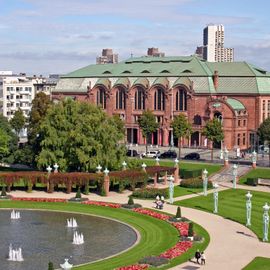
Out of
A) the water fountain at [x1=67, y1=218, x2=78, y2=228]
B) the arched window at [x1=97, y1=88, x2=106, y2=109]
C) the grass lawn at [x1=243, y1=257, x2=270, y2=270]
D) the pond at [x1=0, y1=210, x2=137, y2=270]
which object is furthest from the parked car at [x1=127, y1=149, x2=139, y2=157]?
the grass lawn at [x1=243, y1=257, x2=270, y2=270]

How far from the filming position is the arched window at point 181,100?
13125 centimetres

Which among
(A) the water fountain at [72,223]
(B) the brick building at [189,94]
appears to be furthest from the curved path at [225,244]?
(B) the brick building at [189,94]

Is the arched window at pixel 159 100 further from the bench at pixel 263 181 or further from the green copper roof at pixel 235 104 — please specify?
the bench at pixel 263 181

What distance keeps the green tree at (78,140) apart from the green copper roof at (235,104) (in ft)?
144

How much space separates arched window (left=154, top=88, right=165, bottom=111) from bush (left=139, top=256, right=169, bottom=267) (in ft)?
298

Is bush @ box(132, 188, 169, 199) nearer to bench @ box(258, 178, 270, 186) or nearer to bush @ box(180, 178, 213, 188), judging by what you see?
bush @ box(180, 178, 213, 188)

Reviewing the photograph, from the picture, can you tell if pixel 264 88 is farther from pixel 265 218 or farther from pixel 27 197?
pixel 265 218

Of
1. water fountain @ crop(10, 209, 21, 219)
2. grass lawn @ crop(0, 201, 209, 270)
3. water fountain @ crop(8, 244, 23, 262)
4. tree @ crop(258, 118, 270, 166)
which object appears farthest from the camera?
tree @ crop(258, 118, 270, 166)

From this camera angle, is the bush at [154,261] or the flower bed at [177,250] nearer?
the bush at [154,261]

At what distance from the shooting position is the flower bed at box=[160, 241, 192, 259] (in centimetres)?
4588

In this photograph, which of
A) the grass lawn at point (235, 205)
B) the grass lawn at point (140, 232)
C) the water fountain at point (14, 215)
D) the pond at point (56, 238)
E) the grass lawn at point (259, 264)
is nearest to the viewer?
the grass lawn at point (259, 264)

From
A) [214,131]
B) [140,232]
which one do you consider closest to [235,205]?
[140,232]

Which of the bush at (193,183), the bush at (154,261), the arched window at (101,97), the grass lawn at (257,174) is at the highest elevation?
the arched window at (101,97)

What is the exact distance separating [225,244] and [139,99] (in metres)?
88.6
